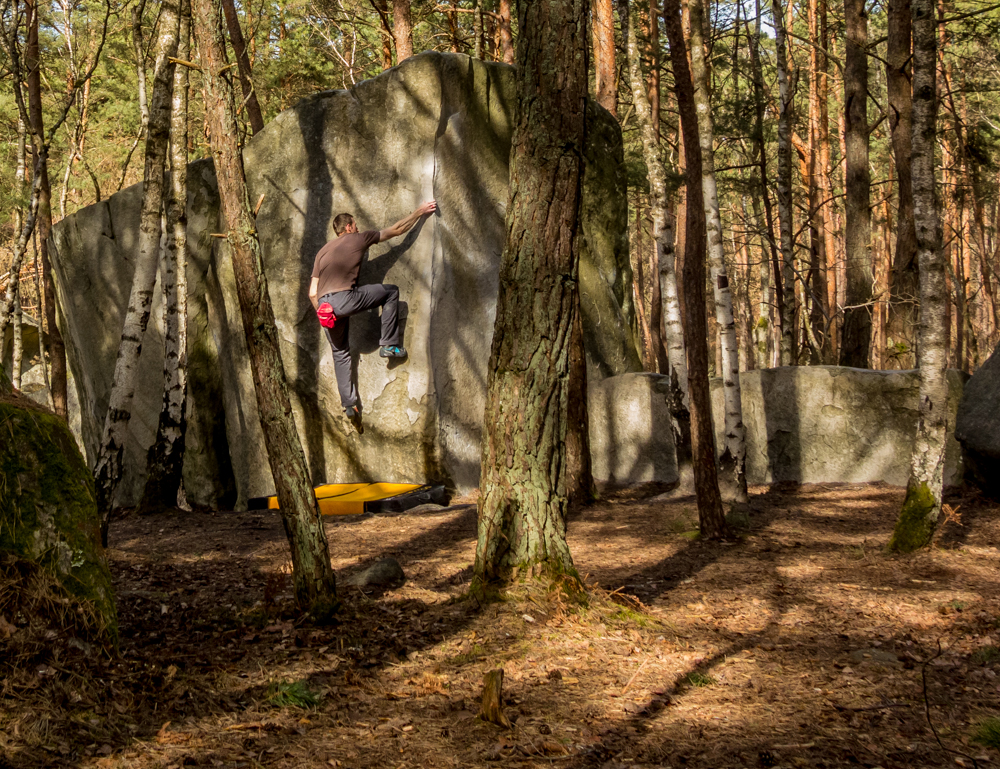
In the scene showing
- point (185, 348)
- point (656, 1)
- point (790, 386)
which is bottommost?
point (790, 386)

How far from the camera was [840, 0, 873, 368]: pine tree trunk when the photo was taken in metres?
12.0

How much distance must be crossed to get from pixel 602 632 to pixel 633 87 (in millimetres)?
5093

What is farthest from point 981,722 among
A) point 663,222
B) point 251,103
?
point 251,103

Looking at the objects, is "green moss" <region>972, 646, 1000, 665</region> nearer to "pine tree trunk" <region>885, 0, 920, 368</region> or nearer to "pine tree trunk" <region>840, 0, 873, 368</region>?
"pine tree trunk" <region>885, 0, 920, 368</region>

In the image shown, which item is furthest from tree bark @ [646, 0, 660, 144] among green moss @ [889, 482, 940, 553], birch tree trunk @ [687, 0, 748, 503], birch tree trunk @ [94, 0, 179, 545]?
green moss @ [889, 482, 940, 553]

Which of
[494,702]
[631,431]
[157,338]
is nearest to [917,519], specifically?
[494,702]

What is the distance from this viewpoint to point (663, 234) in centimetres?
848

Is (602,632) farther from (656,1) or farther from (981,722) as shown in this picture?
(656,1)

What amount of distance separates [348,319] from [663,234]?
3.98 m

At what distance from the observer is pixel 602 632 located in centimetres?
483

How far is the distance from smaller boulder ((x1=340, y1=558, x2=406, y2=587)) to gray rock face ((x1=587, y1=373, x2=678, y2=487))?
203 inches

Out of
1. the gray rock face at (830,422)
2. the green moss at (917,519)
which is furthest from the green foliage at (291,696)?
the gray rock face at (830,422)

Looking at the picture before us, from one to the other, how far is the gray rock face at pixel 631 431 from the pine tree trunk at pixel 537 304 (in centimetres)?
579

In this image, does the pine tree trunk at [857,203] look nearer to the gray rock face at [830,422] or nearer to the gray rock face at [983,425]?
the gray rock face at [830,422]
